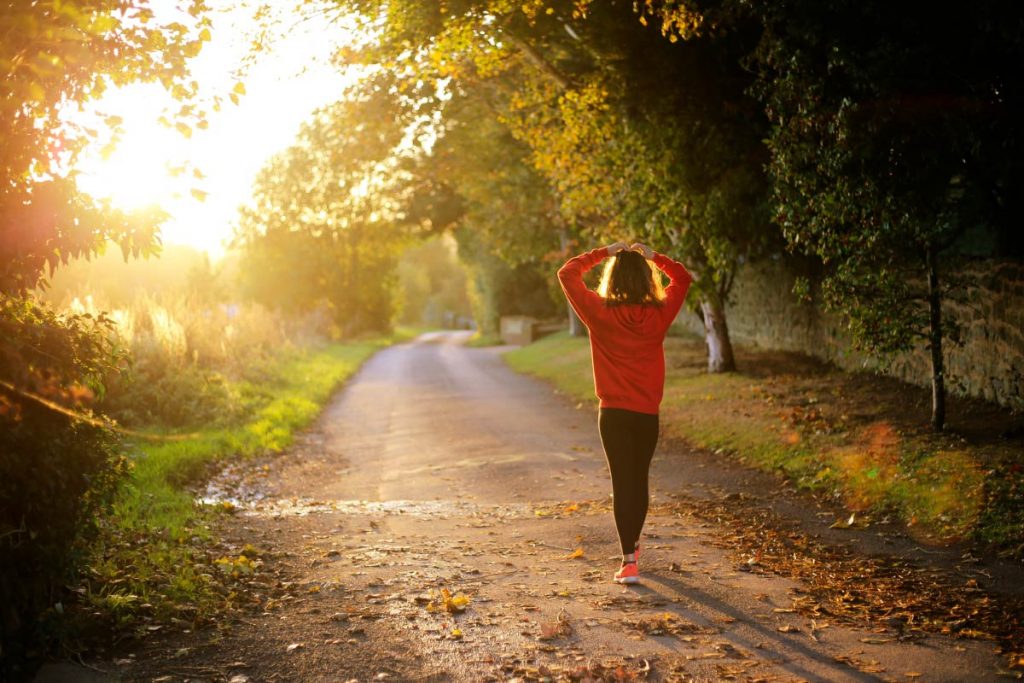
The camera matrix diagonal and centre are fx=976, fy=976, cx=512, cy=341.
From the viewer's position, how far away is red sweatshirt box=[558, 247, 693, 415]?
6750mm

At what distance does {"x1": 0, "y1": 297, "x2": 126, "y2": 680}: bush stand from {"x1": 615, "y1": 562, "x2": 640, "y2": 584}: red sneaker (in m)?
3.35

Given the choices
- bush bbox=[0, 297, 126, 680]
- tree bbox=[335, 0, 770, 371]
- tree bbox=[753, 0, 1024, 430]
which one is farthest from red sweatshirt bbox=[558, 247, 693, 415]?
tree bbox=[335, 0, 770, 371]

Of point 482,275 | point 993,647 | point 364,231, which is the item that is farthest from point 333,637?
point 482,275

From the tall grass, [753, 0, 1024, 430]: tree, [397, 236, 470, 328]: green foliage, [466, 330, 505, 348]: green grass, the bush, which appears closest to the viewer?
the bush

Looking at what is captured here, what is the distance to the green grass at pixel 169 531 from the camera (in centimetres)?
631

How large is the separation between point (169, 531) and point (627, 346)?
4.15 m

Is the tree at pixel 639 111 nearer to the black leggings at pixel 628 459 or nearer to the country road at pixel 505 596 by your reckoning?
the country road at pixel 505 596

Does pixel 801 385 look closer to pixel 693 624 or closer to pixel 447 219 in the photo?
pixel 693 624

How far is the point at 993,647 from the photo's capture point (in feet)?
17.7

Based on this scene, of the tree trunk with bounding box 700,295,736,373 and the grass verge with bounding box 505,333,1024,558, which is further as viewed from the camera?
the tree trunk with bounding box 700,295,736,373

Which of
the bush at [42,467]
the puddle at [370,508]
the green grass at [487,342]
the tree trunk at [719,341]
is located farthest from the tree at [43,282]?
the green grass at [487,342]

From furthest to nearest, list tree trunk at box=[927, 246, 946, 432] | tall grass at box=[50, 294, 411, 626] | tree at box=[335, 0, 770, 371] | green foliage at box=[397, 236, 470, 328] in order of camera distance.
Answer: green foliage at box=[397, 236, 470, 328] < tree at box=[335, 0, 770, 371] < tree trunk at box=[927, 246, 946, 432] < tall grass at box=[50, 294, 411, 626]

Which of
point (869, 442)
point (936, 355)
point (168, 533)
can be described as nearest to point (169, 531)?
point (168, 533)

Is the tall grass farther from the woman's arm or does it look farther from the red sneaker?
the woman's arm
